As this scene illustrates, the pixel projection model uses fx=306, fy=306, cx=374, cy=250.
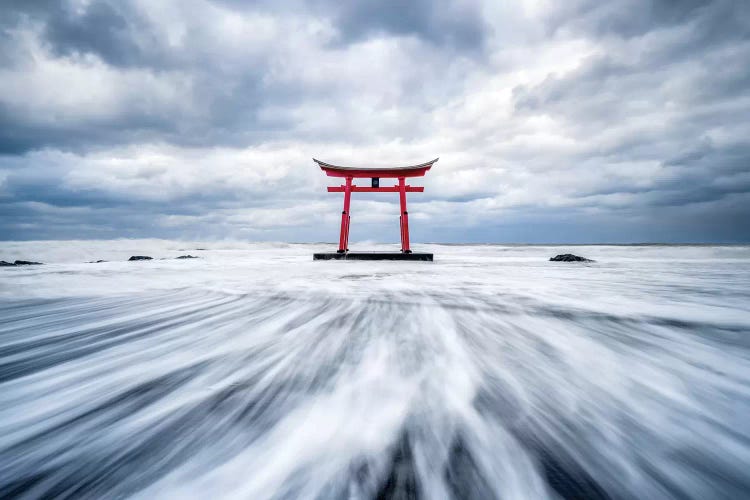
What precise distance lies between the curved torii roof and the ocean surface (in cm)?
776

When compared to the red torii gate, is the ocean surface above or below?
below

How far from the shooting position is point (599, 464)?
501 millimetres

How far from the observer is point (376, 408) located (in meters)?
0.68

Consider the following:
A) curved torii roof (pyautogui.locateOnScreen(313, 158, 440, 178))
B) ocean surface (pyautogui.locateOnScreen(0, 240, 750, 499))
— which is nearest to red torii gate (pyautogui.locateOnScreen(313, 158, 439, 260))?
curved torii roof (pyautogui.locateOnScreen(313, 158, 440, 178))

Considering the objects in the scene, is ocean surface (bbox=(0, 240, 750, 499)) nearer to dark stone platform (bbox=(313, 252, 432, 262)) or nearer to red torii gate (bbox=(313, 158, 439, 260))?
dark stone platform (bbox=(313, 252, 432, 262))

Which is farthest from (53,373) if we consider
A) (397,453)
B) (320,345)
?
(397,453)

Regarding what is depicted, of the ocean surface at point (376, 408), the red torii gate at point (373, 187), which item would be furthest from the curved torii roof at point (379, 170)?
the ocean surface at point (376, 408)

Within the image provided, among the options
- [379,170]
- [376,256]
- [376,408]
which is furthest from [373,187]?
[376,408]

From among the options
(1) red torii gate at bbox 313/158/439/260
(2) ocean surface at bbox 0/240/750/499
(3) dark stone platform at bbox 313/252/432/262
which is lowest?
(2) ocean surface at bbox 0/240/750/499

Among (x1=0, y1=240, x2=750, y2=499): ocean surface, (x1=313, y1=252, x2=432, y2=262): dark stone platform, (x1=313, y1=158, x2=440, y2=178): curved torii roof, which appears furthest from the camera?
(x1=313, y1=158, x2=440, y2=178): curved torii roof

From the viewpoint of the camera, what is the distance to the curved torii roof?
346 inches

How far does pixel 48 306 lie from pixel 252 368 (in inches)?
75.3

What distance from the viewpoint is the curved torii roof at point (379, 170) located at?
880 centimetres

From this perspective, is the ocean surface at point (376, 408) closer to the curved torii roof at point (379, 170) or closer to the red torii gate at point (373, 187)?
the red torii gate at point (373, 187)
